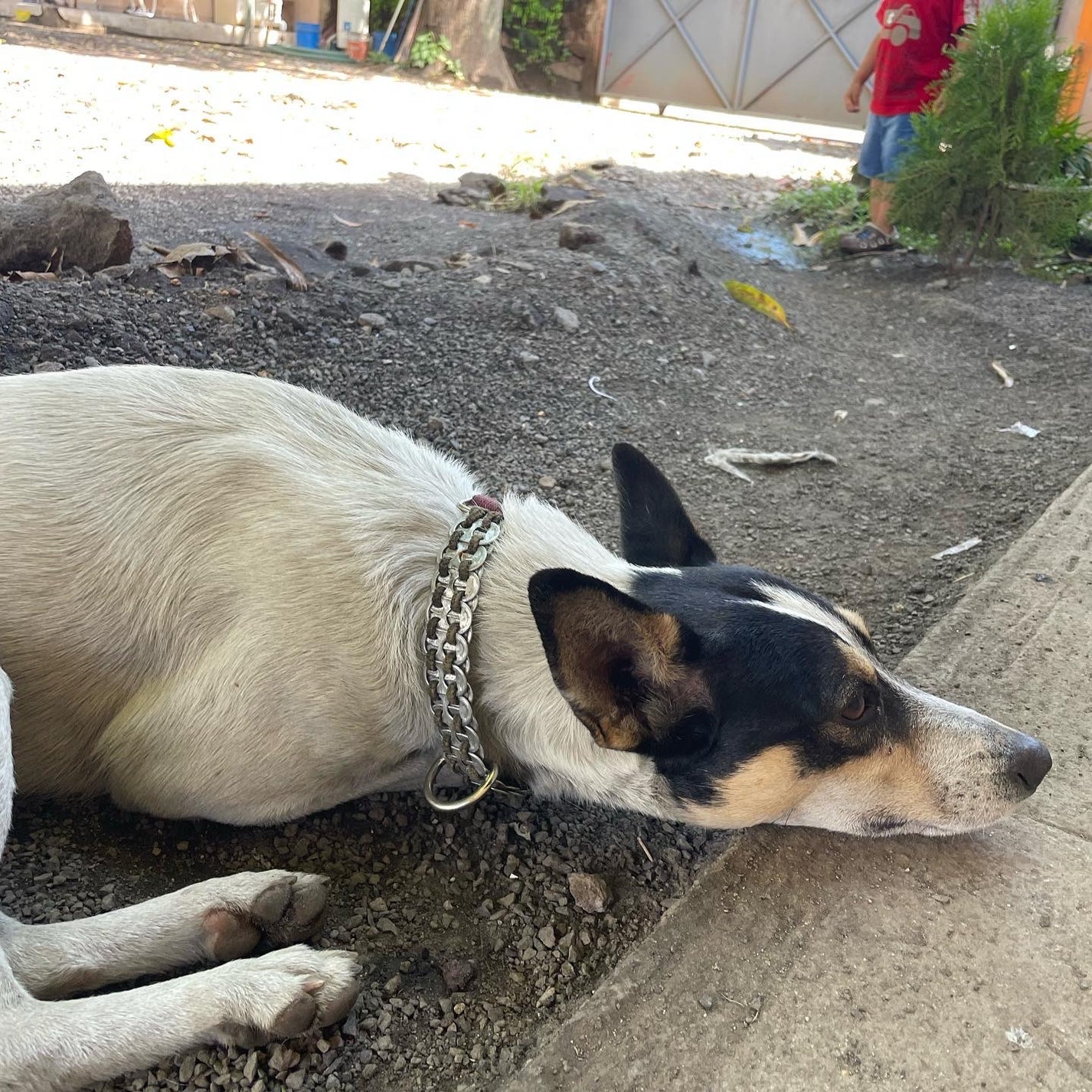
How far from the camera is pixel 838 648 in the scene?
7.06 feet

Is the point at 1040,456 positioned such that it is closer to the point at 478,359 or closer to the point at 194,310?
the point at 478,359

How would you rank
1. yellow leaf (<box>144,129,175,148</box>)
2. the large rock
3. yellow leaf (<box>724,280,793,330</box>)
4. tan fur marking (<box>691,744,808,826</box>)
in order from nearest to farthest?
1. tan fur marking (<box>691,744,808,826</box>)
2. the large rock
3. yellow leaf (<box>724,280,793,330</box>)
4. yellow leaf (<box>144,129,175,148</box>)

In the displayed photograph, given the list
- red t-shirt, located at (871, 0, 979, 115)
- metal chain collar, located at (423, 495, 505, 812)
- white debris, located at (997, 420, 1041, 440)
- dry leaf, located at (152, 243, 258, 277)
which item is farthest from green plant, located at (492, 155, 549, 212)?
metal chain collar, located at (423, 495, 505, 812)

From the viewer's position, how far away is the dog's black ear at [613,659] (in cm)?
191

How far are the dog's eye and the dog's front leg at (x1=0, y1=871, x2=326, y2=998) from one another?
3.86 ft

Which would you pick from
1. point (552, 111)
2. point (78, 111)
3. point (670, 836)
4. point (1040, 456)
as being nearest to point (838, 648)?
point (670, 836)

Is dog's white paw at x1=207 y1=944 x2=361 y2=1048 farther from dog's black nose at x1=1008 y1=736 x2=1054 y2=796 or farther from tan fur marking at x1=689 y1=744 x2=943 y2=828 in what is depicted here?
dog's black nose at x1=1008 y1=736 x2=1054 y2=796

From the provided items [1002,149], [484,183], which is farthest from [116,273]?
[1002,149]

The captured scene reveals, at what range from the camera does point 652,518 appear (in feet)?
8.51

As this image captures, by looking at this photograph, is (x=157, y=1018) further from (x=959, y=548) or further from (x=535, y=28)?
(x=535, y=28)

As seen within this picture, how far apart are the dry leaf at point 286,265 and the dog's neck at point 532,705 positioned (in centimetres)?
304

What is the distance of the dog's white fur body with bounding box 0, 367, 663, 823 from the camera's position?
7.20ft

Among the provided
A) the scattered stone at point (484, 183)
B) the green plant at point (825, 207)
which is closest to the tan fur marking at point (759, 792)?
the scattered stone at point (484, 183)

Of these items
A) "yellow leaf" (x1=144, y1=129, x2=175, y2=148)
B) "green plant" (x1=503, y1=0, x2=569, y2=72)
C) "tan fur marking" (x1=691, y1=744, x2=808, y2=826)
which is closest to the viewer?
"tan fur marking" (x1=691, y1=744, x2=808, y2=826)
